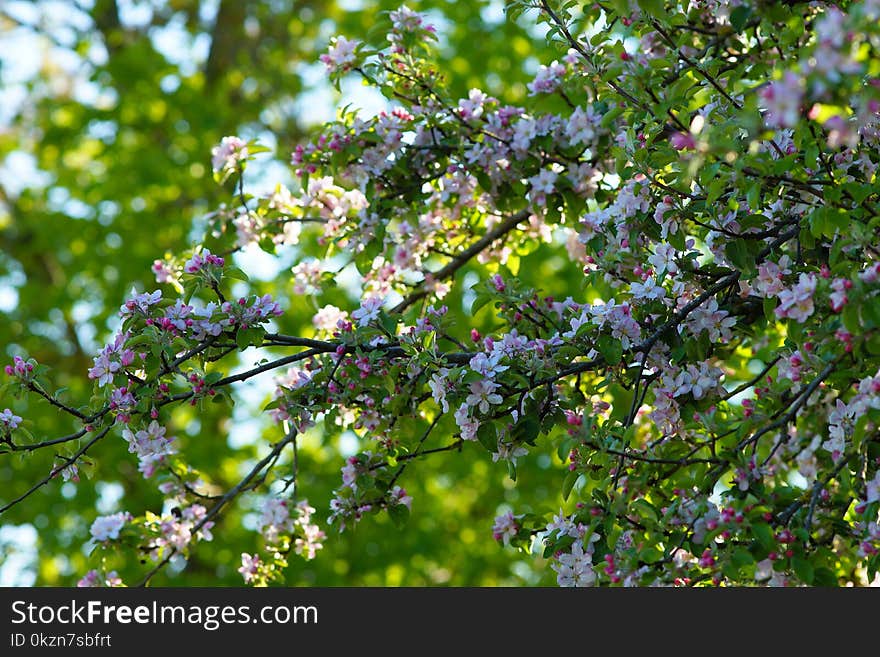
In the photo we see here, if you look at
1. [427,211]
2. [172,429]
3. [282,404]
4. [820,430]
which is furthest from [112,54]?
[820,430]

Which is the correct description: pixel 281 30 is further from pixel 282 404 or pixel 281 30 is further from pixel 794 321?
pixel 794 321

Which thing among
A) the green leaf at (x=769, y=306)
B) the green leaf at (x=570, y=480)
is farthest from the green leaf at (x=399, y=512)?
the green leaf at (x=769, y=306)

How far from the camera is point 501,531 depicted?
11.2 ft

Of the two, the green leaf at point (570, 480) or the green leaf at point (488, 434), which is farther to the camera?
the green leaf at point (488, 434)

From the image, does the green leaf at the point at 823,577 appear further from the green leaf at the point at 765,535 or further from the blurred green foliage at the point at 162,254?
the blurred green foliage at the point at 162,254

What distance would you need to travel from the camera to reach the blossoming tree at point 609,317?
2607 millimetres

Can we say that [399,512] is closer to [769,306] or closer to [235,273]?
[235,273]

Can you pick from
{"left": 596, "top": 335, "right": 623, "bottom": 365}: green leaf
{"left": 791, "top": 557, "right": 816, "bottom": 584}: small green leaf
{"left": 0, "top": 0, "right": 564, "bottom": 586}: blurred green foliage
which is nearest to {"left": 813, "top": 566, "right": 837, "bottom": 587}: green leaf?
{"left": 791, "top": 557, "right": 816, "bottom": 584}: small green leaf

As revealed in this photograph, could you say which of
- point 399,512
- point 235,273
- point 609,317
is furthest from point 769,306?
point 235,273

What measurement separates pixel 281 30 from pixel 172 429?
4.10 metres

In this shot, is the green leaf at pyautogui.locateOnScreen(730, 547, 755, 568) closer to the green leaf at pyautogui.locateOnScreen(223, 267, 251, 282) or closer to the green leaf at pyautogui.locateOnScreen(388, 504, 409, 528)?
the green leaf at pyautogui.locateOnScreen(388, 504, 409, 528)

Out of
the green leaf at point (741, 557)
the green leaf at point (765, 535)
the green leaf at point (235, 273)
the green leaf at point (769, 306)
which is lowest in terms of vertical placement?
the green leaf at point (741, 557)

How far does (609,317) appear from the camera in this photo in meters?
3.07

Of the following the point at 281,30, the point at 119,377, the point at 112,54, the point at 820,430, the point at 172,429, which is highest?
the point at 281,30
